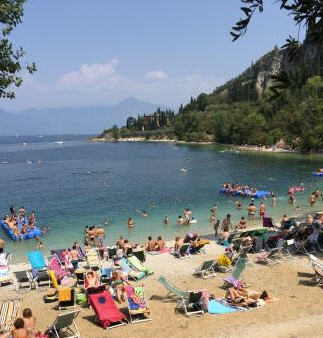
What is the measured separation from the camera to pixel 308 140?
261 feet

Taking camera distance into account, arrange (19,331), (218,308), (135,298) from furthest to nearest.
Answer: (218,308) → (135,298) → (19,331)

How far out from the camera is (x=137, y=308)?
10195 millimetres

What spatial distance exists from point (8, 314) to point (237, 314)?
18.4 ft

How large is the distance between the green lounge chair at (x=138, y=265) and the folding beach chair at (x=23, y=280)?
3364mm

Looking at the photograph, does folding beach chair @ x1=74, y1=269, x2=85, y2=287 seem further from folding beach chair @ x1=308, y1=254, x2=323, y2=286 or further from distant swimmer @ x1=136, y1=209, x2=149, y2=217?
distant swimmer @ x1=136, y1=209, x2=149, y2=217

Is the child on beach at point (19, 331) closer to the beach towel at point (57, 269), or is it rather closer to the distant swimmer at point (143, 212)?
the beach towel at point (57, 269)

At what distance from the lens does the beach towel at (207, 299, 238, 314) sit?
1040 cm

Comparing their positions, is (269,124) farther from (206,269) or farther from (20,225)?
(206,269)

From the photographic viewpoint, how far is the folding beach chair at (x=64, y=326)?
8805 millimetres

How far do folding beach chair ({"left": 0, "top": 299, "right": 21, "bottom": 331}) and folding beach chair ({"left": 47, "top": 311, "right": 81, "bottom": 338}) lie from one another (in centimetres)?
120

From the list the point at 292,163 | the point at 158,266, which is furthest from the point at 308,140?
the point at 158,266

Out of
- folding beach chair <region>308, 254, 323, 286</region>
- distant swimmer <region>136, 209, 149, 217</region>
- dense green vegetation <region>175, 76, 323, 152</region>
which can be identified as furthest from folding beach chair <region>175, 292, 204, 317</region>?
dense green vegetation <region>175, 76, 323, 152</region>

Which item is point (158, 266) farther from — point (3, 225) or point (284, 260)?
point (3, 225)

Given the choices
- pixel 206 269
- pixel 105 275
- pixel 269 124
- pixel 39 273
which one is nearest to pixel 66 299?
pixel 105 275
